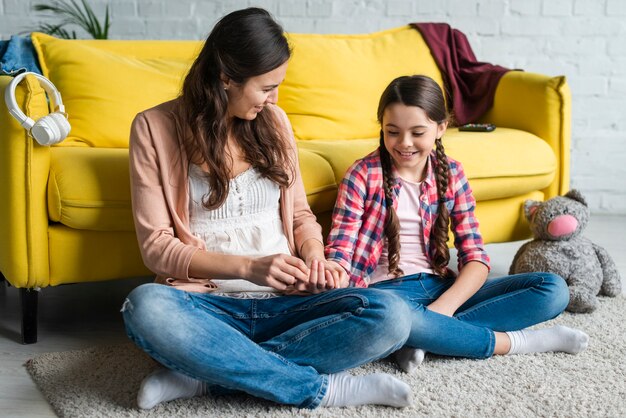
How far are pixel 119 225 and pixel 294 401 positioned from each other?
25.1 inches

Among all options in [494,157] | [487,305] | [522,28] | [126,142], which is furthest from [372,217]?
[522,28]

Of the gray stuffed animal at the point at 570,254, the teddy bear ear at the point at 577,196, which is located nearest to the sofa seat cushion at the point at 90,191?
the gray stuffed animal at the point at 570,254

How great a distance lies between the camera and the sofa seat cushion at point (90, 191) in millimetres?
1789

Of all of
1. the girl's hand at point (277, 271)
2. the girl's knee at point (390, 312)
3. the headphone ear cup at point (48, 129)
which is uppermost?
→ the headphone ear cup at point (48, 129)

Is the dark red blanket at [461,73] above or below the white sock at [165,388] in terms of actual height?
above

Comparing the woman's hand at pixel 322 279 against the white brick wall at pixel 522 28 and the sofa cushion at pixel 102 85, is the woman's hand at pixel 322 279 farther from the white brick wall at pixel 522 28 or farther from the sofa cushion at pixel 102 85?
the white brick wall at pixel 522 28

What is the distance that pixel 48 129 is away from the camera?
5.60ft

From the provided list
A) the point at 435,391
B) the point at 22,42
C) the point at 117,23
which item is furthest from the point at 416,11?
the point at 435,391

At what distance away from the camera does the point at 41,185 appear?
70.3 inches

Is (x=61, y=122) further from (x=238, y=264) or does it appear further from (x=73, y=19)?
(x=73, y=19)

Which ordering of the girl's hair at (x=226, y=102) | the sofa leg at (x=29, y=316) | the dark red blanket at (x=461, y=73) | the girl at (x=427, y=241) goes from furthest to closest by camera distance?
the dark red blanket at (x=461, y=73), the sofa leg at (x=29, y=316), the girl at (x=427, y=241), the girl's hair at (x=226, y=102)

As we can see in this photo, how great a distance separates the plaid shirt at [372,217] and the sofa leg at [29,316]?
2.29ft

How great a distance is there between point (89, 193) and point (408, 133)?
724mm

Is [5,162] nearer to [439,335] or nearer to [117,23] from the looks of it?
[439,335]
